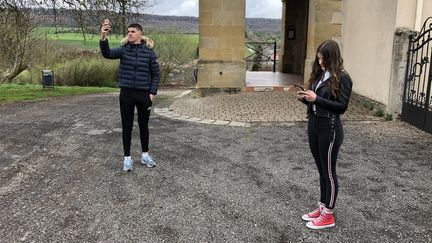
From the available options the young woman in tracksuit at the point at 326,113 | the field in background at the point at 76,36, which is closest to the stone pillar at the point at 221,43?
the field in background at the point at 76,36

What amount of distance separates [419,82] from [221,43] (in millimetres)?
5009

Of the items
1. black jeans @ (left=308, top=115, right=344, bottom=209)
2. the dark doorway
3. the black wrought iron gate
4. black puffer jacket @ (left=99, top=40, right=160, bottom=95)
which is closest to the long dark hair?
black jeans @ (left=308, top=115, right=344, bottom=209)

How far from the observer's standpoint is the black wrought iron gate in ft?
23.2

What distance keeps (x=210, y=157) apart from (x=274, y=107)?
150 inches

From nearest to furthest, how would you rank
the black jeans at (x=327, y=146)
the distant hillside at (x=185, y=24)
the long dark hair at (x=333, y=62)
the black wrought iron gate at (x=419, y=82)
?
1. the long dark hair at (x=333, y=62)
2. the black jeans at (x=327, y=146)
3. the black wrought iron gate at (x=419, y=82)
4. the distant hillside at (x=185, y=24)

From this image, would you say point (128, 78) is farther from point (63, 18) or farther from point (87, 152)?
point (63, 18)

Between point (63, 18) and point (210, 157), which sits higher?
point (63, 18)

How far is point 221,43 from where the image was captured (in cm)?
1077

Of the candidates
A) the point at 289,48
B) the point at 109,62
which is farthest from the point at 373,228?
the point at 109,62

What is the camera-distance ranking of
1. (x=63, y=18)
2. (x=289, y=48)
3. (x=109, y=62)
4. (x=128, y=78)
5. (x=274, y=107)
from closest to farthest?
(x=128, y=78)
(x=274, y=107)
(x=63, y=18)
(x=289, y=48)
(x=109, y=62)

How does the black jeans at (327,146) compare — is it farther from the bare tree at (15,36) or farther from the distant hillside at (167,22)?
the bare tree at (15,36)

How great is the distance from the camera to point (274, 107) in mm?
9273

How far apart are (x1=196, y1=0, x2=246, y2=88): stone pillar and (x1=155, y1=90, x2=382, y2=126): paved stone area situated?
1.64ft

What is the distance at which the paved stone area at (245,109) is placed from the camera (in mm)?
8264
